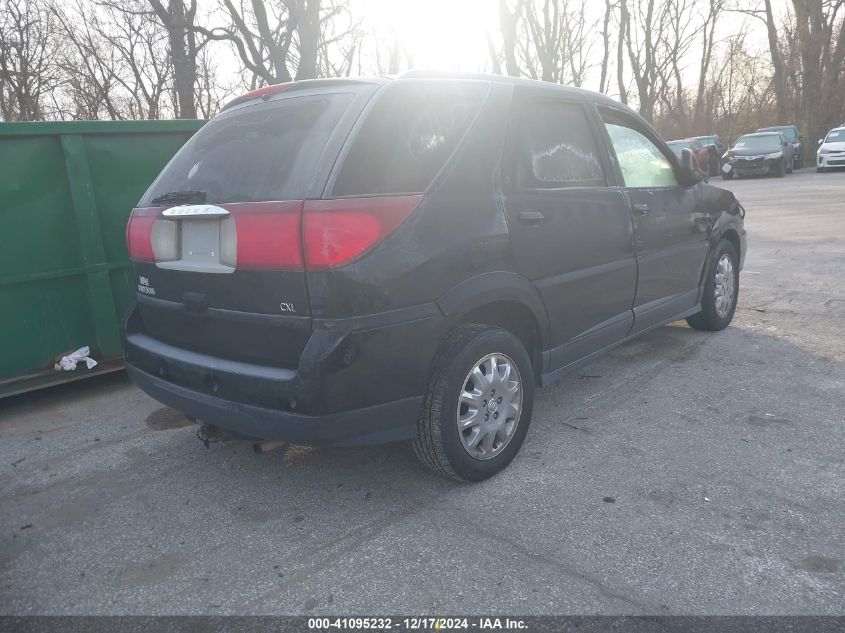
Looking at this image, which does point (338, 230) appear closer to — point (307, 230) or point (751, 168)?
point (307, 230)

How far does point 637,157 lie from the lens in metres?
4.43

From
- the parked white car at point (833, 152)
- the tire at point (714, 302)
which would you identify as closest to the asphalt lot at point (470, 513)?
the tire at point (714, 302)

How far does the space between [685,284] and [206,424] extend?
11.5ft

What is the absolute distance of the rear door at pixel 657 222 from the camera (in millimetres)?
4238

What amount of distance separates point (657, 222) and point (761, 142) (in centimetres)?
2530

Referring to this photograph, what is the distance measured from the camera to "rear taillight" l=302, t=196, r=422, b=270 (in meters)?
2.51

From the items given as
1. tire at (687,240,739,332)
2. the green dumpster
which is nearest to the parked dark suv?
the green dumpster

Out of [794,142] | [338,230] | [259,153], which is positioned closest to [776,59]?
[794,142]

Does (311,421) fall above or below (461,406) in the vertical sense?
above

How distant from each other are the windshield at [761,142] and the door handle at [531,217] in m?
26.3

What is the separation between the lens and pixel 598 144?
399 centimetres

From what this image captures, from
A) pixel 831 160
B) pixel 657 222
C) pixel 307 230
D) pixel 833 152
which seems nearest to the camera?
pixel 307 230

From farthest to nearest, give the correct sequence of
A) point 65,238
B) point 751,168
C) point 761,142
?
point 761,142, point 751,168, point 65,238

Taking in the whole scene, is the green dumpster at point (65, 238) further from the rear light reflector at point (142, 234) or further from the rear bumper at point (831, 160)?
the rear bumper at point (831, 160)
